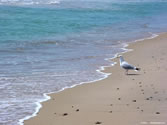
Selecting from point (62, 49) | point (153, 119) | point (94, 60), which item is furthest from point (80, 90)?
point (62, 49)

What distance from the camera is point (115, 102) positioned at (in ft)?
27.2

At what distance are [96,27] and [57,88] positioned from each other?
627 inches

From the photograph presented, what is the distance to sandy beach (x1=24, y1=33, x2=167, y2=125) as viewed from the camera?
7145 mm

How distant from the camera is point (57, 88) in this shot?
9773mm

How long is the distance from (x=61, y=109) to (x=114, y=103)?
0.90 meters

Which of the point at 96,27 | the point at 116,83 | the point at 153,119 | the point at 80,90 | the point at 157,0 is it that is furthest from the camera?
the point at 157,0

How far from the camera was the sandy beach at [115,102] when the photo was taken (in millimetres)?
7145

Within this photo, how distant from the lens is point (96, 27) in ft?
83.6

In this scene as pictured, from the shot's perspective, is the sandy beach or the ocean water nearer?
the sandy beach

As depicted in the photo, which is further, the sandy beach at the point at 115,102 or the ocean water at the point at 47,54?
the ocean water at the point at 47,54

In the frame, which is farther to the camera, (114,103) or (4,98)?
(4,98)

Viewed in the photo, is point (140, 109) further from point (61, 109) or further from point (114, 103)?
point (61, 109)

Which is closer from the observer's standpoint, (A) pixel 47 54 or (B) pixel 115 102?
(B) pixel 115 102

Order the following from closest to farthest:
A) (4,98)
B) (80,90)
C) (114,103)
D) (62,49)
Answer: (114,103) → (4,98) → (80,90) → (62,49)
